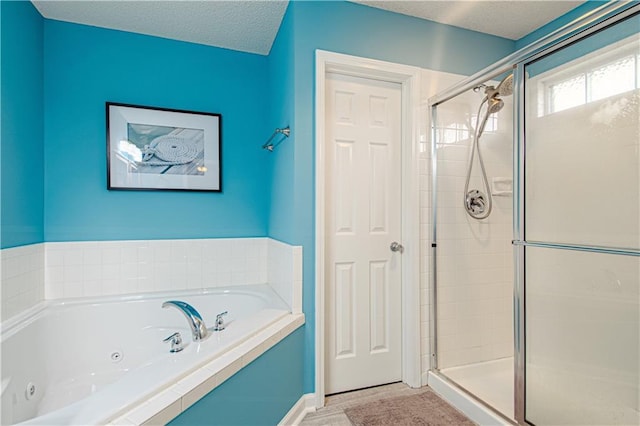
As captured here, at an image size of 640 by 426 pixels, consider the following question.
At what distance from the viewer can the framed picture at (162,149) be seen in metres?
2.23

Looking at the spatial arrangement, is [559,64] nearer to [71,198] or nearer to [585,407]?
[585,407]

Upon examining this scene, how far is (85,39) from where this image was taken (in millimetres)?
2182

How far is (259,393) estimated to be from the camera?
1.48 meters

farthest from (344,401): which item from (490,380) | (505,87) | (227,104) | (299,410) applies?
(227,104)

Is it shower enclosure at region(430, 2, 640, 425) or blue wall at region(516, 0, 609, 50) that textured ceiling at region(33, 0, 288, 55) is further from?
blue wall at region(516, 0, 609, 50)

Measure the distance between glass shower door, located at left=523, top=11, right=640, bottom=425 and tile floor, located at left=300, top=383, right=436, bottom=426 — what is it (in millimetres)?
754

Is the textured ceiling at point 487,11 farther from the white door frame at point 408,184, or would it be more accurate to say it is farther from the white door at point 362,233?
the white door at point 362,233

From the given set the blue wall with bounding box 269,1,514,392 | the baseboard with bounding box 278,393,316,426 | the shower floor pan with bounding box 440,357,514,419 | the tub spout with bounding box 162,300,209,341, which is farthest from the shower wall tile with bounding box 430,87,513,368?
the tub spout with bounding box 162,300,209,341

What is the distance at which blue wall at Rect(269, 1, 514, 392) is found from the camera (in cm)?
186

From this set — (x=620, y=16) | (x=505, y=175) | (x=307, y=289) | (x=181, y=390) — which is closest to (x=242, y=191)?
(x=307, y=289)

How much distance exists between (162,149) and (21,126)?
29.9 inches

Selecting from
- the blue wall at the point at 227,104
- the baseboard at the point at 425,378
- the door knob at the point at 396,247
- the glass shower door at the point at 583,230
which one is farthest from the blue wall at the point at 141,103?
the glass shower door at the point at 583,230

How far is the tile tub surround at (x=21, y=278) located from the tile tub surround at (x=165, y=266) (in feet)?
0.30

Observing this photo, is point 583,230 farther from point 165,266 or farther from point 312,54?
point 165,266
